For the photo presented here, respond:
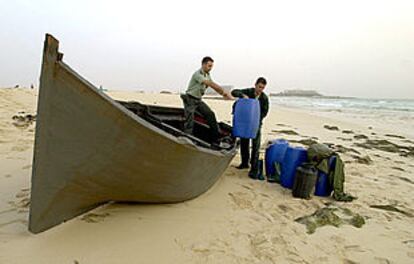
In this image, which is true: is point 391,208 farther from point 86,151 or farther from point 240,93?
point 86,151

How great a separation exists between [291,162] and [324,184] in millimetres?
628

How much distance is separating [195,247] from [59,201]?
1.39 meters

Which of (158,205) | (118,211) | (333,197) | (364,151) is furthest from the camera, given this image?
(364,151)

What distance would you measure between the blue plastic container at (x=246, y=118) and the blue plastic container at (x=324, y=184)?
52.1 inches

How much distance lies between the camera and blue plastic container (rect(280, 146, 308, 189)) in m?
5.33

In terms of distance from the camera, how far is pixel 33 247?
289 centimetres

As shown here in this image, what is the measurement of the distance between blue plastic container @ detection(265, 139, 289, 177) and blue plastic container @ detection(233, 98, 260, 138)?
0.48m

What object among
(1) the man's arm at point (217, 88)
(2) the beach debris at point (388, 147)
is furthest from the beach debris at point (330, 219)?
(2) the beach debris at point (388, 147)

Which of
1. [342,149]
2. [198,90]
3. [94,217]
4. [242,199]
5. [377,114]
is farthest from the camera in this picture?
[377,114]

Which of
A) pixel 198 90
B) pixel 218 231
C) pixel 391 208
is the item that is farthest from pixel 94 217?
pixel 391 208

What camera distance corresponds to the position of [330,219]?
13.6ft

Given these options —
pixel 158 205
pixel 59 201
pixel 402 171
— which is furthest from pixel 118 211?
pixel 402 171

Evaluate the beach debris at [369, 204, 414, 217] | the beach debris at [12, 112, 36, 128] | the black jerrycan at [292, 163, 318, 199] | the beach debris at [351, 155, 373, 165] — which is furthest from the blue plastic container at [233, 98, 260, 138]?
the beach debris at [12, 112, 36, 128]

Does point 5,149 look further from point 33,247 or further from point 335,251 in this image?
point 335,251
